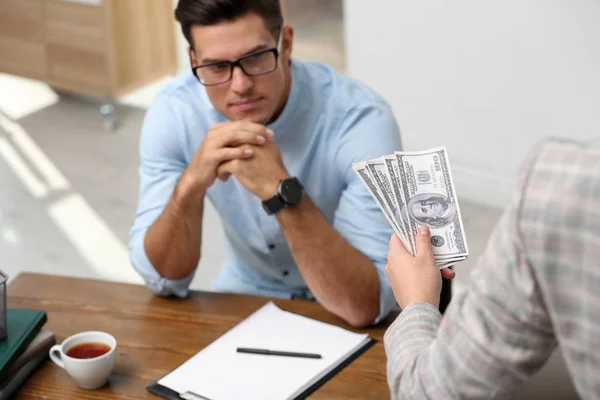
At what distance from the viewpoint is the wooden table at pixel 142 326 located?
1606mm

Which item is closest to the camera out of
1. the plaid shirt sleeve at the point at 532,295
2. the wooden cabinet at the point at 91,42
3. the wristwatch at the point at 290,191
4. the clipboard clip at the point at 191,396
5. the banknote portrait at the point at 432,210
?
the plaid shirt sleeve at the point at 532,295

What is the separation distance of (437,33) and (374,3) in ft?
1.23

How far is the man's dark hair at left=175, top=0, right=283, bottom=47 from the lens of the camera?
2.02 metres

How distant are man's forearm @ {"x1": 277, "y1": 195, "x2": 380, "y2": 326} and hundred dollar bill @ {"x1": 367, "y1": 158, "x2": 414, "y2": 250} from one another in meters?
0.39

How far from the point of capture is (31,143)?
523cm

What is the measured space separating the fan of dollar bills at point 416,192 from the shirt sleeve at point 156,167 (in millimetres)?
802

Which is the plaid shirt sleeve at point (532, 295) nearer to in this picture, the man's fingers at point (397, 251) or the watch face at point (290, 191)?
the man's fingers at point (397, 251)

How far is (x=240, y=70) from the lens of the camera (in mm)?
2043

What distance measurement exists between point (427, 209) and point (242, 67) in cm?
78

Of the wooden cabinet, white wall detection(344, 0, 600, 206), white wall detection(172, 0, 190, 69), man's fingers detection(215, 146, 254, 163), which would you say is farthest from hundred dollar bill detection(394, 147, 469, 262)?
white wall detection(172, 0, 190, 69)

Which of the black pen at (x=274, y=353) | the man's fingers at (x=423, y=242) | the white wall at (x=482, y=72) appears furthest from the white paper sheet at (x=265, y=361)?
the white wall at (x=482, y=72)

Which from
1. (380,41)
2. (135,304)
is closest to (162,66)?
(380,41)

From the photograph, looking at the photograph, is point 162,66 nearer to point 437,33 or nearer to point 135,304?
point 437,33

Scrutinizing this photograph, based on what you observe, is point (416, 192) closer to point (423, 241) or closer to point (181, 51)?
point (423, 241)
